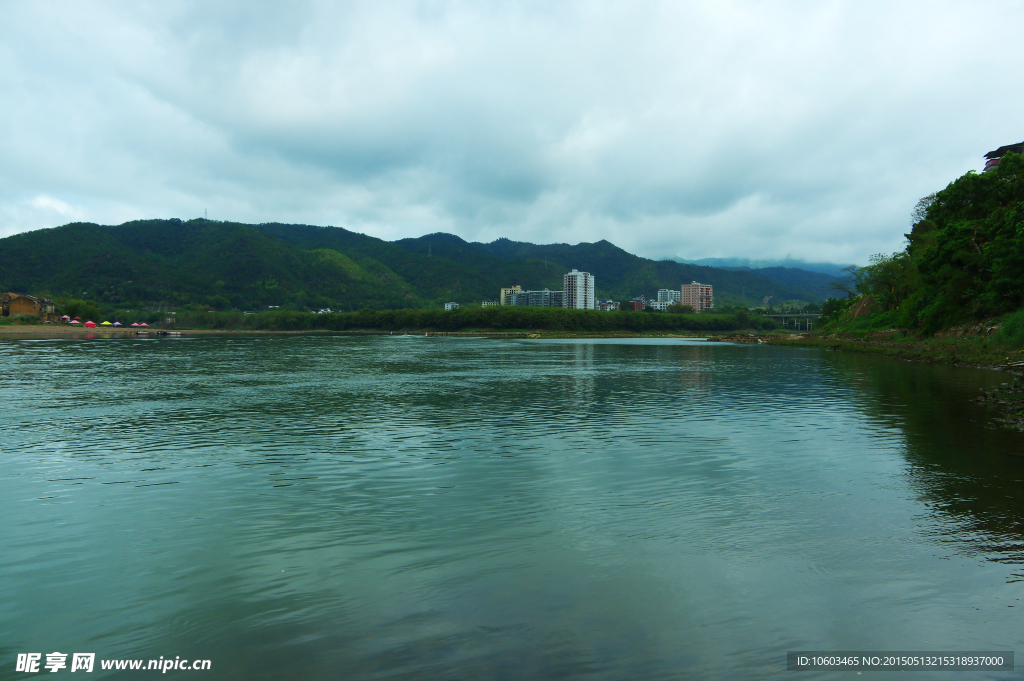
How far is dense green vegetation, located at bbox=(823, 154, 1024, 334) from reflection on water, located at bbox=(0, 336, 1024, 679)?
3472 centimetres

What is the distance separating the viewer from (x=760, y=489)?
13.0 metres

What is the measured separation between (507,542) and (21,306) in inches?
6542

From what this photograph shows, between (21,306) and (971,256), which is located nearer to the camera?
(971,256)

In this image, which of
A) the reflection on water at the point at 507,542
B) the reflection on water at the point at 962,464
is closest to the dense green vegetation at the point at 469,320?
the reflection on water at the point at 962,464

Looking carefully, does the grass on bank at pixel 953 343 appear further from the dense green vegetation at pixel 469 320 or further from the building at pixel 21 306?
the building at pixel 21 306

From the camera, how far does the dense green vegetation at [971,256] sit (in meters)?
47.3

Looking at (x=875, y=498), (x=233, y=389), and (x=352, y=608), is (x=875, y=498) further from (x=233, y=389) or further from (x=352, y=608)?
(x=233, y=389)

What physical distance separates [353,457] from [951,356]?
163ft

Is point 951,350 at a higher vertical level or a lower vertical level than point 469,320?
lower

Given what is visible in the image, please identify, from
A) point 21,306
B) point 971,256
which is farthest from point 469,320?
point 971,256

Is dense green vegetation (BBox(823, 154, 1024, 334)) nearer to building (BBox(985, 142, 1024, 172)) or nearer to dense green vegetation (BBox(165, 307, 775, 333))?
building (BBox(985, 142, 1024, 172))

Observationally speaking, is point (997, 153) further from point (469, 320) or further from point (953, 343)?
point (469, 320)

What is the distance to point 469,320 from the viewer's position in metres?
188

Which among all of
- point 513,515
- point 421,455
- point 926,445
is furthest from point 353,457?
point 926,445
